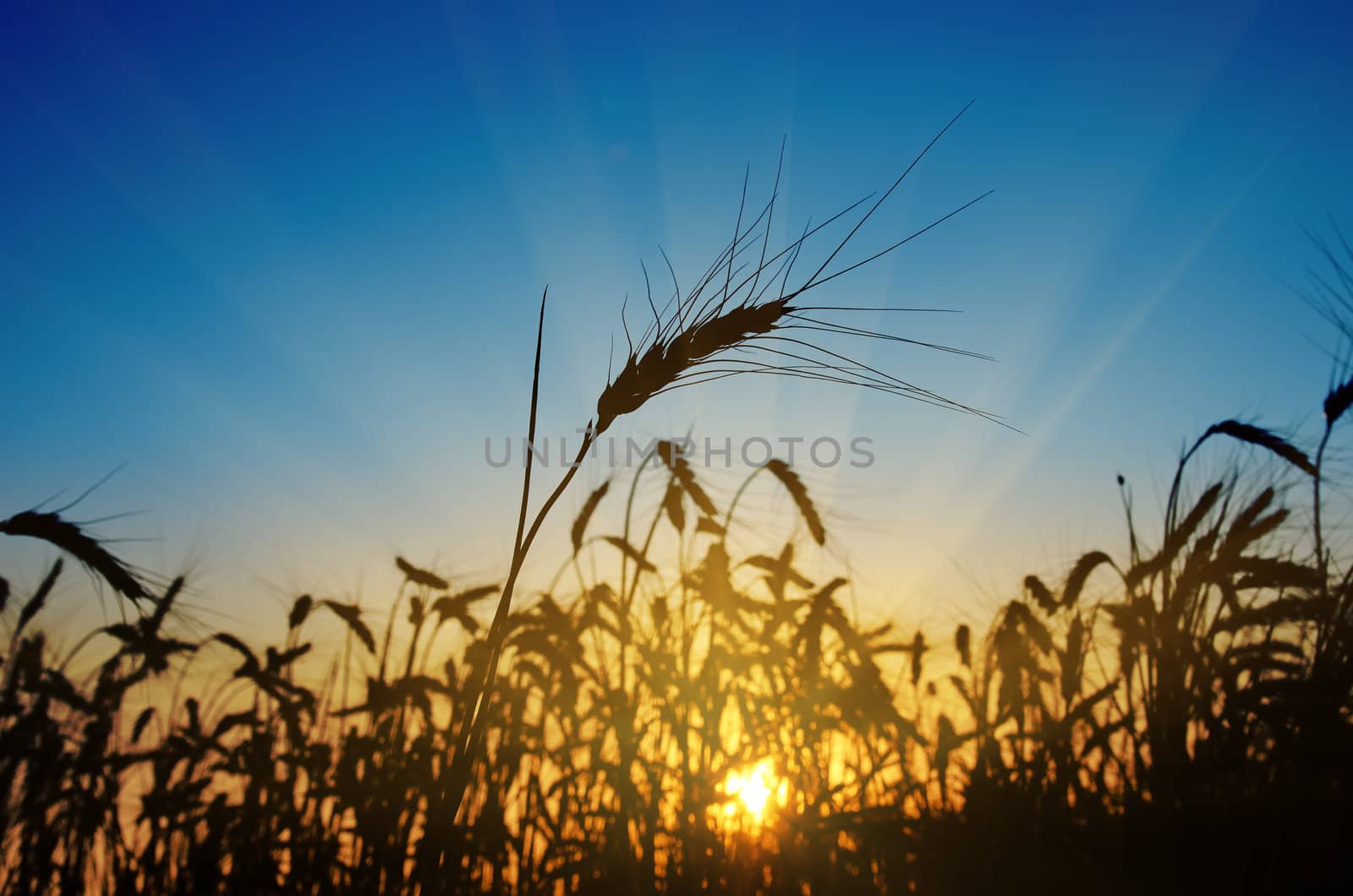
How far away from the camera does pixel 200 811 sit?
5.52 metres

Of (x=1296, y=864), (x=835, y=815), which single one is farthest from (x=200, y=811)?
(x=1296, y=864)

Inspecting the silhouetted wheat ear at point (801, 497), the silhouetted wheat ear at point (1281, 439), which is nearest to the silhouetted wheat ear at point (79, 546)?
the silhouetted wheat ear at point (801, 497)

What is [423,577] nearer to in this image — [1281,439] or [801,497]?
[801,497]

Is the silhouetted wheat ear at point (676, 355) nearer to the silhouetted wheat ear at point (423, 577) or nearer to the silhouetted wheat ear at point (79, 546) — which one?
the silhouetted wheat ear at point (79, 546)

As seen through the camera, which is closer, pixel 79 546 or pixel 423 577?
pixel 79 546

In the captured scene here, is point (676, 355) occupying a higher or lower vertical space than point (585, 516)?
lower

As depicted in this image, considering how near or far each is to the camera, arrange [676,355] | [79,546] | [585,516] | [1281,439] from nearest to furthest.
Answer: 1. [676,355]
2. [79,546]
3. [1281,439]
4. [585,516]

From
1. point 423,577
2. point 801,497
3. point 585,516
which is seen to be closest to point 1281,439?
point 801,497

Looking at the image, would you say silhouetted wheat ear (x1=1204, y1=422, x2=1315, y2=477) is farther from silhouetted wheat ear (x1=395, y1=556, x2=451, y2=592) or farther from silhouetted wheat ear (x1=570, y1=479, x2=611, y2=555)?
silhouetted wheat ear (x1=395, y1=556, x2=451, y2=592)

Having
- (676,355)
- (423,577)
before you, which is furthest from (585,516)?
(676,355)

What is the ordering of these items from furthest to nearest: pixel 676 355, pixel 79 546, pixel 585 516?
pixel 585 516
pixel 79 546
pixel 676 355

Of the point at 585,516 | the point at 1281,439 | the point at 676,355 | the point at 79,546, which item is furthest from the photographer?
the point at 585,516

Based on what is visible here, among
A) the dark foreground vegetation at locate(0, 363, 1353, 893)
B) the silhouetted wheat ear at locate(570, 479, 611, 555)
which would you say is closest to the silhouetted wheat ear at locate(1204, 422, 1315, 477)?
the dark foreground vegetation at locate(0, 363, 1353, 893)

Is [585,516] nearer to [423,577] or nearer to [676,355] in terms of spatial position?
[423,577]
